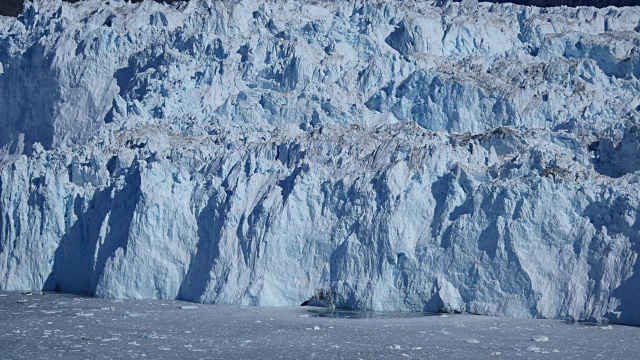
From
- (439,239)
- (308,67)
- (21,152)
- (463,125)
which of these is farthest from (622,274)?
(21,152)

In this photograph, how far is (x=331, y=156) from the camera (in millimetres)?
17594

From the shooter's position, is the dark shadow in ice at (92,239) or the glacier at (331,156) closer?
the glacier at (331,156)

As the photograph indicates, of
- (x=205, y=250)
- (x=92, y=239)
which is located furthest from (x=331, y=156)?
(x=92, y=239)

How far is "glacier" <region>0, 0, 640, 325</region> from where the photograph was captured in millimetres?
15430

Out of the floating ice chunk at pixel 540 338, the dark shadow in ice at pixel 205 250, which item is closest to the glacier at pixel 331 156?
the dark shadow in ice at pixel 205 250

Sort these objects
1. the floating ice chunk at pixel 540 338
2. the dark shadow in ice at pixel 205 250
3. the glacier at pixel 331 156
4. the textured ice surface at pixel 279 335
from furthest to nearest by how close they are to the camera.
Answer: the dark shadow in ice at pixel 205 250, the glacier at pixel 331 156, the floating ice chunk at pixel 540 338, the textured ice surface at pixel 279 335

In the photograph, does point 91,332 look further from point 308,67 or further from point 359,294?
point 308,67

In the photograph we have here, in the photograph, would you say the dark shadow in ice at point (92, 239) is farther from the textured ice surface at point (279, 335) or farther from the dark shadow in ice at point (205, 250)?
the textured ice surface at point (279, 335)

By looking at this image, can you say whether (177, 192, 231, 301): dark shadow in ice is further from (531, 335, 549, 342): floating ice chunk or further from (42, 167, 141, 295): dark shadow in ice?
(531, 335, 549, 342): floating ice chunk

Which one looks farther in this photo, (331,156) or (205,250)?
(331,156)

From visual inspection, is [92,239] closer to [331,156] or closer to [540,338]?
[331,156]

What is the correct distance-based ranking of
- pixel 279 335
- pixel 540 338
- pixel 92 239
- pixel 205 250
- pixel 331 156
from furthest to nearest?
pixel 92 239 < pixel 331 156 < pixel 205 250 < pixel 279 335 < pixel 540 338

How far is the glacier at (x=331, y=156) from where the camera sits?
50.6 ft

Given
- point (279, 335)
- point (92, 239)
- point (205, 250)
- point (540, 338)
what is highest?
point (92, 239)
